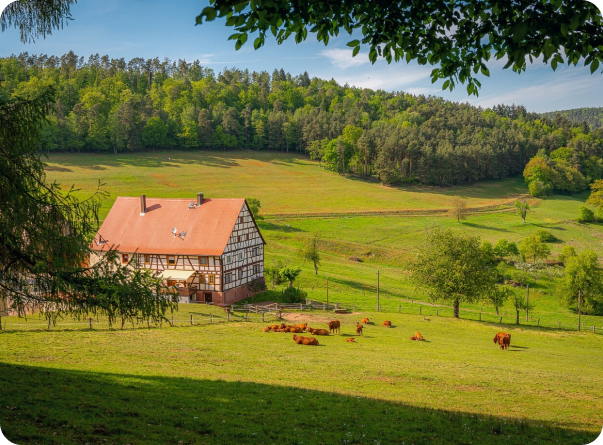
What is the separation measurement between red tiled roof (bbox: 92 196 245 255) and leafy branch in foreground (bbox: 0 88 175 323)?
2891 cm

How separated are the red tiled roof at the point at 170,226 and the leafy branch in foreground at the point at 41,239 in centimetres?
2891

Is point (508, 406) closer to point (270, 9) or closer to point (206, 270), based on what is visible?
point (270, 9)

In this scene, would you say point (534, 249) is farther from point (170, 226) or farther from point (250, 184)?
point (250, 184)

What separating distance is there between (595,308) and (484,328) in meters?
20.9

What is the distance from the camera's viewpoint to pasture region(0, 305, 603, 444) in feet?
31.8

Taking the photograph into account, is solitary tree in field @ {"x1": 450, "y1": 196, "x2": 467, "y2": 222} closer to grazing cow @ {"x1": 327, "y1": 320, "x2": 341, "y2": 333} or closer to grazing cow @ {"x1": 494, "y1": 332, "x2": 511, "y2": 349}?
grazing cow @ {"x1": 494, "y1": 332, "x2": 511, "y2": 349}

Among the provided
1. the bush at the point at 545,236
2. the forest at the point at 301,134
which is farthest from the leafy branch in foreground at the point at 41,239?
the forest at the point at 301,134

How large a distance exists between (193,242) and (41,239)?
3137 cm

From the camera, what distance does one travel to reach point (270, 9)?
6.96 metres

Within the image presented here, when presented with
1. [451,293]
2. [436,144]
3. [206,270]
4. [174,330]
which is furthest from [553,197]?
[174,330]

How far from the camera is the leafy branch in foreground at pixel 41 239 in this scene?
34.1ft

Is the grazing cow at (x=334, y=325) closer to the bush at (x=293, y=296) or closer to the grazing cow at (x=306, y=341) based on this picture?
the grazing cow at (x=306, y=341)

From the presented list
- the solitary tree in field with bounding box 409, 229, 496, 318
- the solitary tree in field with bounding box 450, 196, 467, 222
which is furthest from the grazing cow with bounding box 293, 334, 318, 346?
the solitary tree in field with bounding box 450, 196, 467, 222

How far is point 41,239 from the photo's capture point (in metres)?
10.8
